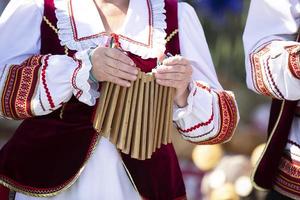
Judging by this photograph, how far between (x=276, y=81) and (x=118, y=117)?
447 millimetres

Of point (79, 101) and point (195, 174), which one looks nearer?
point (79, 101)

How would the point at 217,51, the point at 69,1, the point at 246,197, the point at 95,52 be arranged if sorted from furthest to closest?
1. the point at 217,51
2. the point at 246,197
3. the point at 69,1
4. the point at 95,52

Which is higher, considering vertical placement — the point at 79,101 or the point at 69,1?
the point at 69,1

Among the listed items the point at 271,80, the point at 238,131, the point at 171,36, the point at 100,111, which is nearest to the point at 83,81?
the point at 100,111

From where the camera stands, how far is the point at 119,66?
1904mm

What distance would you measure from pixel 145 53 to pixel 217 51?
1739mm

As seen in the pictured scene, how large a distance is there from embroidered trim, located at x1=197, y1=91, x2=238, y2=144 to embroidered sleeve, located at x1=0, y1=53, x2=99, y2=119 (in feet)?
1.13

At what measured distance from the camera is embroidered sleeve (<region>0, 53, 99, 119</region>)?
6.36 ft

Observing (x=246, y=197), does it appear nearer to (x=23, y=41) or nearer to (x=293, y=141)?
(x=293, y=141)

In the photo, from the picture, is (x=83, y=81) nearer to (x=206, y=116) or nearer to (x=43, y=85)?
(x=43, y=85)

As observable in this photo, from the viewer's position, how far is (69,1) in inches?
82.2

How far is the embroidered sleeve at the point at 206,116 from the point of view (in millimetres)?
2035

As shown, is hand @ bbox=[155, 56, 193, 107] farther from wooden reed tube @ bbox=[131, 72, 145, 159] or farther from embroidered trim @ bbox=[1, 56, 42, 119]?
embroidered trim @ bbox=[1, 56, 42, 119]

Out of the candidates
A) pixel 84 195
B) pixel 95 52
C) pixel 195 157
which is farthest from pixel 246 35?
pixel 195 157
